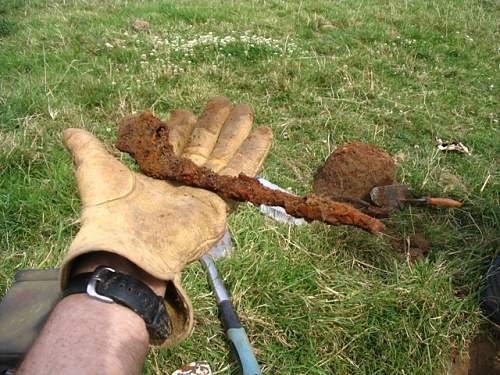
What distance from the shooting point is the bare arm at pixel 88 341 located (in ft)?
4.33

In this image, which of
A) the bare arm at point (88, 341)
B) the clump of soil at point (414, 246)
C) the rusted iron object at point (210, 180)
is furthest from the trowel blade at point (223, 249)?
the bare arm at point (88, 341)

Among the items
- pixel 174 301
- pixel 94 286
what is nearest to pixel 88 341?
pixel 94 286

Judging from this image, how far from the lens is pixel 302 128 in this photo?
13.1 feet

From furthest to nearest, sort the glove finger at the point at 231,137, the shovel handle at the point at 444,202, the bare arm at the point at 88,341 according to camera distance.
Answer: the shovel handle at the point at 444,202
the glove finger at the point at 231,137
the bare arm at the point at 88,341

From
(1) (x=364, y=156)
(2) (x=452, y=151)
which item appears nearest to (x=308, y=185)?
(1) (x=364, y=156)

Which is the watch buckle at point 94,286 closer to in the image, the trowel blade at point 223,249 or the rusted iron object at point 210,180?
the rusted iron object at point 210,180

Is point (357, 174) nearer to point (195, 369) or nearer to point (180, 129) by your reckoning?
point (180, 129)

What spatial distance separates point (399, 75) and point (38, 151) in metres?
3.84

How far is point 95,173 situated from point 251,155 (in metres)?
0.81

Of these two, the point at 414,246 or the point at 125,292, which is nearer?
the point at 125,292

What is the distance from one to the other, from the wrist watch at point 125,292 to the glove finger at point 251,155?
84cm

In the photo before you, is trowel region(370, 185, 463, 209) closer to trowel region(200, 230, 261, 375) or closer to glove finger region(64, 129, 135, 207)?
trowel region(200, 230, 261, 375)

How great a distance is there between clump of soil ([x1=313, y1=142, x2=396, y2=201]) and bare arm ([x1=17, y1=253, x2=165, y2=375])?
6.97ft

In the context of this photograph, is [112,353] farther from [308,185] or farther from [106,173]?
[308,185]
